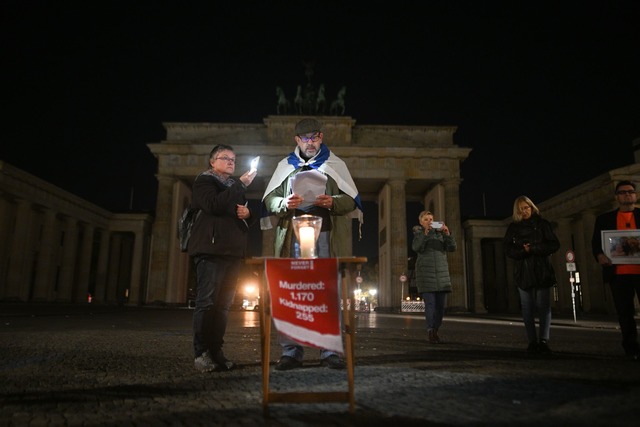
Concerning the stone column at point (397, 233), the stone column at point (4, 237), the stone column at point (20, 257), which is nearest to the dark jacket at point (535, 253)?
the stone column at point (397, 233)

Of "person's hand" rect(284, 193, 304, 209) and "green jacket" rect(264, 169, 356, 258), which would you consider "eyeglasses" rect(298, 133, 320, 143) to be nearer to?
"green jacket" rect(264, 169, 356, 258)

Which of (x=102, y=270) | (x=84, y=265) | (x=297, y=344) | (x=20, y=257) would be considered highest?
(x=84, y=265)

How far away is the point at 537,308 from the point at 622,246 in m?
1.36

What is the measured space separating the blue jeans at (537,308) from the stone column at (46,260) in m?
38.8

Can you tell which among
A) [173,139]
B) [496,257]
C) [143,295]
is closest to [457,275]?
[496,257]

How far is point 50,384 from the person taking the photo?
3918 millimetres

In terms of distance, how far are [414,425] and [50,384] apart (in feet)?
9.91

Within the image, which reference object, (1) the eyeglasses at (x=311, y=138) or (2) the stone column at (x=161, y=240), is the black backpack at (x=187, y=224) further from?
(2) the stone column at (x=161, y=240)

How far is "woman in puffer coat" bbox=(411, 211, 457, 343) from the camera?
808 cm

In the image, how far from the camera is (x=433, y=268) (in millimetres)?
8180

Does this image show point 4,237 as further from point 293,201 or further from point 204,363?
point 293,201

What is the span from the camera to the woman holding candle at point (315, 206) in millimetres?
4824

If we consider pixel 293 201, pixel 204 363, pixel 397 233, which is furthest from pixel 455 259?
pixel 293 201

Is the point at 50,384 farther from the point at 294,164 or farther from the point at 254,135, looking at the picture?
the point at 254,135
